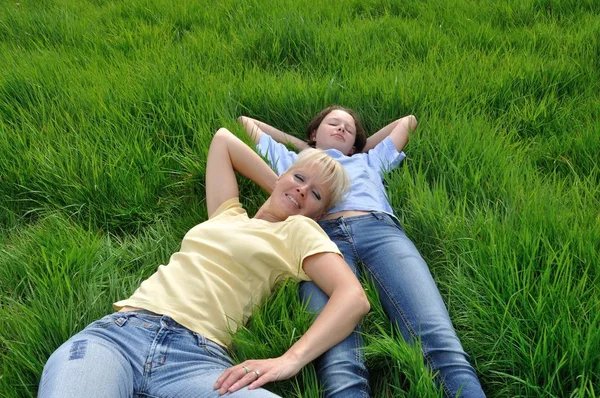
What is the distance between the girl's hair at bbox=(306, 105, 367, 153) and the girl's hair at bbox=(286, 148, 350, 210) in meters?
0.81

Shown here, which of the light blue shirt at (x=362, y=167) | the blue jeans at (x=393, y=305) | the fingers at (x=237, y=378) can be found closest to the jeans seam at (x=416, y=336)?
the blue jeans at (x=393, y=305)

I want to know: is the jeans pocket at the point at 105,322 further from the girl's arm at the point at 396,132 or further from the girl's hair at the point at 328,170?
the girl's arm at the point at 396,132

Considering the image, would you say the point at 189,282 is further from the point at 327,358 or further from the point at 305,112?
the point at 305,112

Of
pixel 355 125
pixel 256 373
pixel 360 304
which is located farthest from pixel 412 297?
pixel 355 125

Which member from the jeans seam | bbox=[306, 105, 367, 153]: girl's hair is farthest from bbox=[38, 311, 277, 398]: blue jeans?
bbox=[306, 105, 367, 153]: girl's hair

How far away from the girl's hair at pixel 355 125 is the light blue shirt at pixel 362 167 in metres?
0.11

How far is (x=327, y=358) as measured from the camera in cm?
207

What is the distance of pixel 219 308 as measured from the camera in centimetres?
218

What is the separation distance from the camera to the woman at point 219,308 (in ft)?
6.11

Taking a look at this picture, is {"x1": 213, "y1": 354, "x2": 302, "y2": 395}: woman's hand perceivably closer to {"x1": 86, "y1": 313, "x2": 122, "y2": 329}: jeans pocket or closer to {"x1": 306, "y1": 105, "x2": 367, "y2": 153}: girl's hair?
{"x1": 86, "y1": 313, "x2": 122, "y2": 329}: jeans pocket

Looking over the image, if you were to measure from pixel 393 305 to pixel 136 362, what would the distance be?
100cm

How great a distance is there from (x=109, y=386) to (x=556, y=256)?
1698 mm

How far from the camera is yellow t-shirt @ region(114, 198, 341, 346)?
85.1 inches

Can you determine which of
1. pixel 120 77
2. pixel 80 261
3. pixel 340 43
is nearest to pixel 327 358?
pixel 80 261
